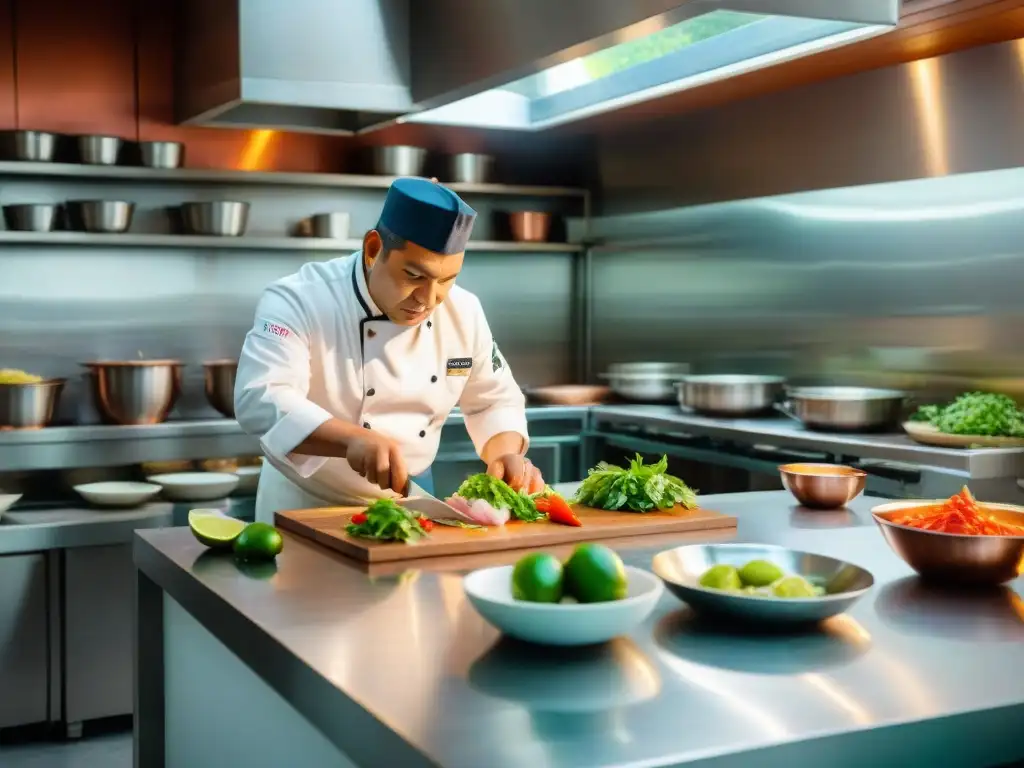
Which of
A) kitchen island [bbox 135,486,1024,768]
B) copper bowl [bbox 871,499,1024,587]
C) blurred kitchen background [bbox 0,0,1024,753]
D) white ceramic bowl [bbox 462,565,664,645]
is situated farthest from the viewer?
blurred kitchen background [bbox 0,0,1024,753]

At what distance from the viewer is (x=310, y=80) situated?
11.4 ft

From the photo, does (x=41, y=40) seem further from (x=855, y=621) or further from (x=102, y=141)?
(x=855, y=621)

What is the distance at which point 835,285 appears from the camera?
4.31 m

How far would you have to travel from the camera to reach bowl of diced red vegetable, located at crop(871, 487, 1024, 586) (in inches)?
69.5

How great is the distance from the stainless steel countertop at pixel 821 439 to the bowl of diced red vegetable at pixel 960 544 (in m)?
1.36

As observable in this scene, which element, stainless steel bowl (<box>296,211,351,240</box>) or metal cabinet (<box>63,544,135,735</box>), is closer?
metal cabinet (<box>63,544,135,735</box>)

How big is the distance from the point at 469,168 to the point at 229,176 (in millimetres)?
1054

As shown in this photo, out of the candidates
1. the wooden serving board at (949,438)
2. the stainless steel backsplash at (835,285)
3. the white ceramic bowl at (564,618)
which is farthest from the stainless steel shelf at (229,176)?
the white ceramic bowl at (564,618)

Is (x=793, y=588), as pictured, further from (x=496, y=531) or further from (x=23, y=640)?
(x=23, y=640)

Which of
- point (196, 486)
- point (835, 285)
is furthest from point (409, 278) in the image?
point (835, 285)

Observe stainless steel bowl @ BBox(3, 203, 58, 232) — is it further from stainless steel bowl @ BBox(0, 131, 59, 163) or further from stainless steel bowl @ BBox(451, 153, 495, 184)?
stainless steel bowl @ BBox(451, 153, 495, 184)

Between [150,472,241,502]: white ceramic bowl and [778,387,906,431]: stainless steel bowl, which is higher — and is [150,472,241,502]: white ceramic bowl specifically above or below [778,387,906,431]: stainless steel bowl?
below

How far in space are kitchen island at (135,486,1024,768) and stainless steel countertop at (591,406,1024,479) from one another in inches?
50.5

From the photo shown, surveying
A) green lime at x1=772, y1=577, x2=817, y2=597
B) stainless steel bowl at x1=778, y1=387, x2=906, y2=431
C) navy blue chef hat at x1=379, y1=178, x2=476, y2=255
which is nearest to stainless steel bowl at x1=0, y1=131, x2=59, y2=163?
navy blue chef hat at x1=379, y1=178, x2=476, y2=255
